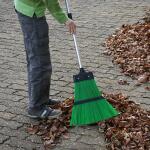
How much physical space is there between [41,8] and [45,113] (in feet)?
3.82

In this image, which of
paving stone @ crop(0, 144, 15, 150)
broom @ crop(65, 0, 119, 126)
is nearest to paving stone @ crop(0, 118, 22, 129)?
paving stone @ crop(0, 144, 15, 150)

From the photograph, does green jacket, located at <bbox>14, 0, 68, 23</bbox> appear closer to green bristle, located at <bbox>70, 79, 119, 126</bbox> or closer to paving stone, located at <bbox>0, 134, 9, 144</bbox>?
green bristle, located at <bbox>70, 79, 119, 126</bbox>

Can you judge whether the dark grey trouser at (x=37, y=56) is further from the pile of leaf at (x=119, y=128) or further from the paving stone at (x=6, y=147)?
the paving stone at (x=6, y=147)

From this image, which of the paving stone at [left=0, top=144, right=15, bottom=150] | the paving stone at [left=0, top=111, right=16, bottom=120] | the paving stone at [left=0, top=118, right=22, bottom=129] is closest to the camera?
the paving stone at [left=0, top=144, right=15, bottom=150]

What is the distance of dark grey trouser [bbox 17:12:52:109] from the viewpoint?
16.5ft

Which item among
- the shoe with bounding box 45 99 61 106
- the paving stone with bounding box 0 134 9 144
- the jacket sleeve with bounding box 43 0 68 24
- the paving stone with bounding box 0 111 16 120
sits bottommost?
the paving stone with bounding box 0 134 9 144

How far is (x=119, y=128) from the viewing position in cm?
497

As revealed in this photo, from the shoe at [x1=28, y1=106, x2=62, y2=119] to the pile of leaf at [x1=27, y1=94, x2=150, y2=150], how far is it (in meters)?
0.06

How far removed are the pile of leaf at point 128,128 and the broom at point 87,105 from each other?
7.3 inches

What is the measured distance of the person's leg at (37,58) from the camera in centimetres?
504

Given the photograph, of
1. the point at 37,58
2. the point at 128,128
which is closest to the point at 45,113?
the point at 37,58

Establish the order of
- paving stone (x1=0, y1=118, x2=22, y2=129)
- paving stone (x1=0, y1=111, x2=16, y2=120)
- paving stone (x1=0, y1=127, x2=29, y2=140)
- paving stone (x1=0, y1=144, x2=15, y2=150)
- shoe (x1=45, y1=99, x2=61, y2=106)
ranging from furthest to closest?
1. shoe (x1=45, y1=99, x2=61, y2=106)
2. paving stone (x1=0, y1=111, x2=16, y2=120)
3. paving stone (x1=0, y1=118, x2=22, y2=129)
4. paving stone (x1=0, y1=127, x2=29, y2=140)
5. paving stone (x1=0, y1=144, x2=15, y2=150)

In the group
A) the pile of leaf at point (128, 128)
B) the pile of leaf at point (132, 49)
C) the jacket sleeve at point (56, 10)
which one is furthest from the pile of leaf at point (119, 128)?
the pile of leaf at point (132, 49)

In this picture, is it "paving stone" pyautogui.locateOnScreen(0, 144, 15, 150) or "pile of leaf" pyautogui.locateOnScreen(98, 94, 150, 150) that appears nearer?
"pile of leaf" pyautogui.locateOnScreen(98, 94, 150, 150)
